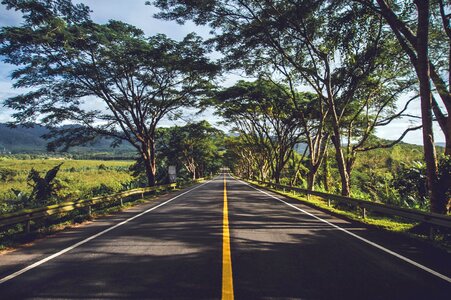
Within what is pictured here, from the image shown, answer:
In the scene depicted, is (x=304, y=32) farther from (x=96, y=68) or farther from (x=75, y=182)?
(x=75, y=182)

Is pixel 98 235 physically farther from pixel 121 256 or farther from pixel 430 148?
pixel 430 148

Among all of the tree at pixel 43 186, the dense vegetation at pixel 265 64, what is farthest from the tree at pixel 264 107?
the tree at pixel 43 186

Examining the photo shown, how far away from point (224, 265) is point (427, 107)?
7504mm

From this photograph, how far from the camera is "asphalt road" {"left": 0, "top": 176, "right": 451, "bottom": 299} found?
13.5ft

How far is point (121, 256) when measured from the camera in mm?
5781

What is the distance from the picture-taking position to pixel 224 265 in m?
5.14

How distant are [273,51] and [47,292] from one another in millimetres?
16777

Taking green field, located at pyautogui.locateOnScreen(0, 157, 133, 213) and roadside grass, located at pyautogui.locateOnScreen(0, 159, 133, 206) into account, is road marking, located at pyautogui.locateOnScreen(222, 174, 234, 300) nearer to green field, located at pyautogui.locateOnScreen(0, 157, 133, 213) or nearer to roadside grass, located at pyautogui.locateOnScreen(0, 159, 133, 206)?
green field, located at pyautogui.locateOnScreen(0, 157, 133, 213)

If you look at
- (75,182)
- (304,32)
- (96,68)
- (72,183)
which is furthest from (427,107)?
(75,182)

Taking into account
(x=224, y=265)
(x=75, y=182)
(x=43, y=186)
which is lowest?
(x=75, y=182)

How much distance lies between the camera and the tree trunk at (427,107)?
324 inches

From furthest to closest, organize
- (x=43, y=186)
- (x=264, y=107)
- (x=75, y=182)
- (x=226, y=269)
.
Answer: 1. (x=75, y=182)
2. (x=264, y=107)
3. (x=43, y=186)
4. (x=226, y=269)

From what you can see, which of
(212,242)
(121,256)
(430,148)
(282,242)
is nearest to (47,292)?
(121,256)

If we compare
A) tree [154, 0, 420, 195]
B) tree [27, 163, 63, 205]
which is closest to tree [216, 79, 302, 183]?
tree [154, 0, 420, 195]
